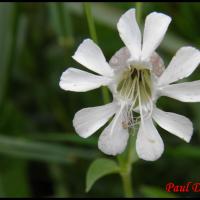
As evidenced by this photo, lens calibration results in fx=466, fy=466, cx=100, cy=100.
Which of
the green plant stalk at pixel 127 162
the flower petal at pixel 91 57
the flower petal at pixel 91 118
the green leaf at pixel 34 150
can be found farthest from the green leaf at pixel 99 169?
the green leaf at pixel 34 150

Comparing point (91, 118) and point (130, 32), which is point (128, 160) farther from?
point (130, 32)

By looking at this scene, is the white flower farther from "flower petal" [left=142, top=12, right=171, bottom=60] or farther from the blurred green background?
the blurred green background

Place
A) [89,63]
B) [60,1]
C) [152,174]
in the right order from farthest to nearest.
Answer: [152,174] → [60,1] → [89,63]

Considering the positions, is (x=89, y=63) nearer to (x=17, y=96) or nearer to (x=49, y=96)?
(x=49, y=96)

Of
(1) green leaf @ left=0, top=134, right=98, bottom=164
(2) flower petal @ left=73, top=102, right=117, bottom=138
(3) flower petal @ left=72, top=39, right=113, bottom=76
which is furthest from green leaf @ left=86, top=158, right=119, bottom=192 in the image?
(1) green leaf @ left=0, top=134, right=98, bottom=164

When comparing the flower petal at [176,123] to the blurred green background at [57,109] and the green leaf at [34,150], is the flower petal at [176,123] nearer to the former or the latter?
the blurred green background at [57,109]

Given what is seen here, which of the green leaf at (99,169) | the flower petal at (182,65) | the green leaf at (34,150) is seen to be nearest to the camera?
the flower petal at (182,65)

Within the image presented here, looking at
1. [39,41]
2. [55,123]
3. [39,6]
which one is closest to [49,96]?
[55,123]

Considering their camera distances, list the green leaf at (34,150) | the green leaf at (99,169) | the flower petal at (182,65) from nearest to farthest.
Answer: the flower petal at (182,65) < the green leaf at (99,169) < the green leaf at (34,150)
